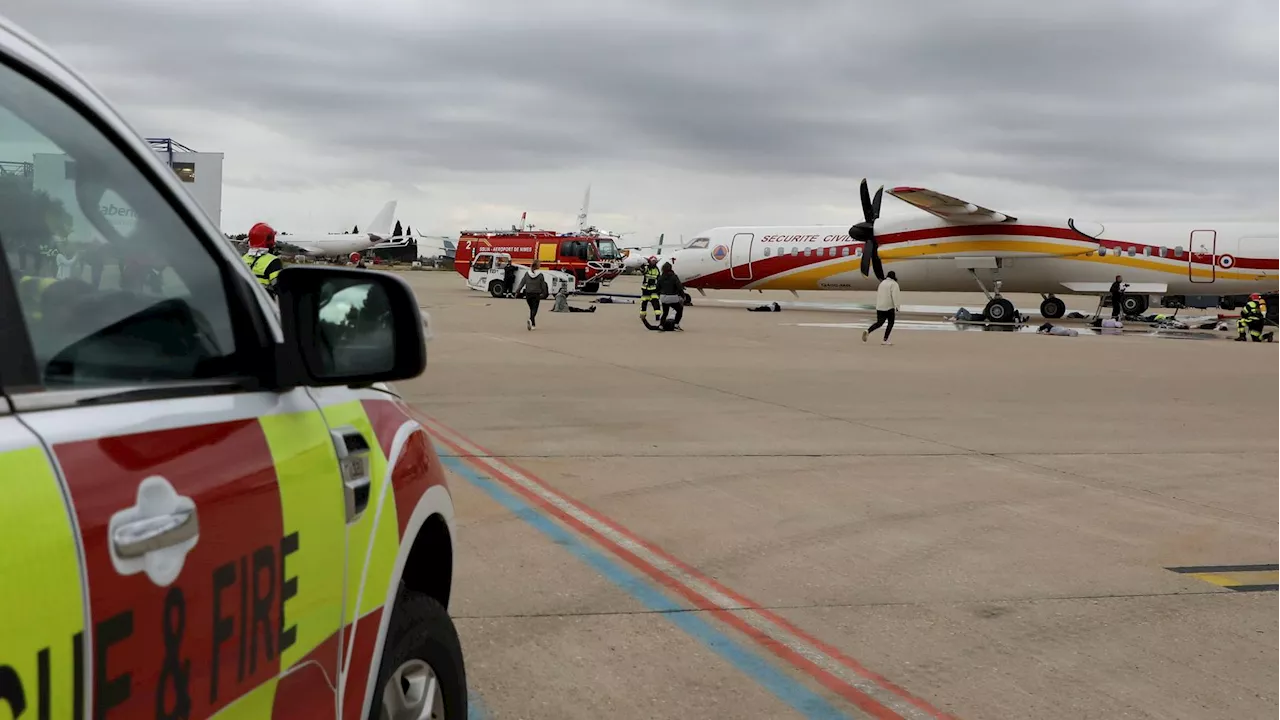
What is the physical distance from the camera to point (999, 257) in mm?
34219

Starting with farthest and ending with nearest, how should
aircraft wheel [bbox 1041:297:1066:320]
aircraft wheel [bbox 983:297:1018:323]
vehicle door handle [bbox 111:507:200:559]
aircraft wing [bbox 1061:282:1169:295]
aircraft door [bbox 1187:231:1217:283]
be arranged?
aircraft wheel [bbox 1041:297:1066:320] → aircraft wheel [bbox 983:297:1018:323] → aircraft wing [bbox 1061:282:1169:295] → aircraft door [bbox 1187:231:1217:283] → vehicle door handle [bbox 111:507:200:559]

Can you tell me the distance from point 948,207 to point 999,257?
2144 millimetres

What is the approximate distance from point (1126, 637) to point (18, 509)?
4782mm

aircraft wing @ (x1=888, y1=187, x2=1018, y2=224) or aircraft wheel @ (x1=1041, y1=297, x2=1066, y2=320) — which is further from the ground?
aircraft wing @ (x1=888, y1=187, x2=1018, y2=224)

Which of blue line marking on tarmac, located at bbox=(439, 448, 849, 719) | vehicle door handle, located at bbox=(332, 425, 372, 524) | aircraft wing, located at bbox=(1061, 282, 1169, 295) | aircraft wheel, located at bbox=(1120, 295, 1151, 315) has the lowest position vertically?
blue line marking on tarmac, located at bbox=(439, 448, 849, 719)

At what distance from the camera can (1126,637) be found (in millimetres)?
5207

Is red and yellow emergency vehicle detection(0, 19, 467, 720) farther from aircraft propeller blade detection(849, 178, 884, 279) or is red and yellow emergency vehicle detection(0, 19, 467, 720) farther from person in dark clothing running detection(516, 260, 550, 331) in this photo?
aircraft propeller blade detection(849, 178, 884, 279)

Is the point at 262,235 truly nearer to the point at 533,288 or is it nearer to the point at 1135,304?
the point at 533,288

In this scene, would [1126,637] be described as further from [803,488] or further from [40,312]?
[40,312]

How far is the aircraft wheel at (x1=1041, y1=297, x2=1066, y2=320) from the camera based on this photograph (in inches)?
1395

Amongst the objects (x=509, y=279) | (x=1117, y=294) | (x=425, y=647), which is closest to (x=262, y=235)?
(x=425, y=647)

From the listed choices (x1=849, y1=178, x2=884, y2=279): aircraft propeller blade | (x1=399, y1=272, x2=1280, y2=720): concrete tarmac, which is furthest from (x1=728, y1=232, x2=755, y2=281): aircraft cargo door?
(x1=399, y1=272, x2=1280, y2=720): concrete tarmac

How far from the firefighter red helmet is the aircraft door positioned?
2712 cm

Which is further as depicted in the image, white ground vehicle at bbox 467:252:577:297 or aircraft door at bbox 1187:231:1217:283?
white ground vehicle at bbox 467:252:577:297
